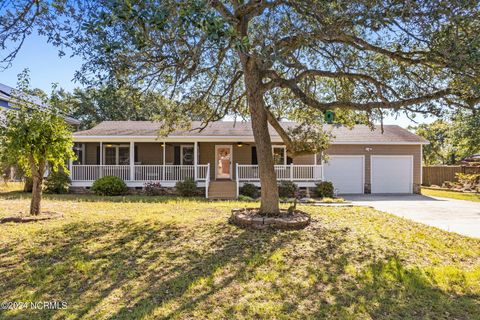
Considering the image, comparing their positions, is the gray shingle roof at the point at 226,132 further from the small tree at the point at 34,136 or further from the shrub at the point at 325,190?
the small tree at the point at 34,136

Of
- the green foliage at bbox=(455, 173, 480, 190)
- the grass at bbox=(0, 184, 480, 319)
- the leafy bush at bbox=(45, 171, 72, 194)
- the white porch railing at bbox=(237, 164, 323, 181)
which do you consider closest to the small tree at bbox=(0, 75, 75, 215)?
the grass at bbox=(0, 184, 480, 319)

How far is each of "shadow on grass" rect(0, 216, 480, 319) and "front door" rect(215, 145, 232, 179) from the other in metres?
10.9

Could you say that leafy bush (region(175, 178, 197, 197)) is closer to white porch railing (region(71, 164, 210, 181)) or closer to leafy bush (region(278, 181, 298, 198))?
white porch railing (region(71, 164, 210, 181))

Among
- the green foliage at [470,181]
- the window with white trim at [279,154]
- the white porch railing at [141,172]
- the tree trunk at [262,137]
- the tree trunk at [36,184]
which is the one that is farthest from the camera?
the green foliage at [470,181]

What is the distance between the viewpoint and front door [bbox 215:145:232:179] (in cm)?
1758

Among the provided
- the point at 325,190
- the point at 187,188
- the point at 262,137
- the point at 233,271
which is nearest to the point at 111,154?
the point at 187,188

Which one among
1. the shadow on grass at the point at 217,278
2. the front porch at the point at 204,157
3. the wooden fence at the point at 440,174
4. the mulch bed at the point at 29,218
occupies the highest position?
the front porch at the point at 204,157

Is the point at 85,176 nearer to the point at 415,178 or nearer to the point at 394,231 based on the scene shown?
the point at 394,231

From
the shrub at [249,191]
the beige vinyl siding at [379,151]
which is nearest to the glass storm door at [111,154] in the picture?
the shrub at [249,191]

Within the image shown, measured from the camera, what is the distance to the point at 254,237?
6566mm

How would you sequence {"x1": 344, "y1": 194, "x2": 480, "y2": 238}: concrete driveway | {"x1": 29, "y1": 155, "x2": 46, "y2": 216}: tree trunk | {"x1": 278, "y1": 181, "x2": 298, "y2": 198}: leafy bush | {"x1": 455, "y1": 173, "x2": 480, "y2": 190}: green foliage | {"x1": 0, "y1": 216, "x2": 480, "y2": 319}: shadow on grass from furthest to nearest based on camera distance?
{"x1": 455, "y1": 173, "x2": 480, "y2": 190}: green foliage < {"x1": 278, "y1": 181, "x2": 298, "y2": 198}: leafy bush < {"x1": 344, "y1": 194, "x2": 480, "y2": 238}: concrete driveway < {"x1": 29, "y1": 155, "x2": 46, "y2": 216}: tree trunk < {"x1": 0, "y1": 216, "x2": 480, "y2": 319}: shadow on grass

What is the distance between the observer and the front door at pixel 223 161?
17.6 meters

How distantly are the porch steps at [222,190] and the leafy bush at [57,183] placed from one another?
20.2 ft

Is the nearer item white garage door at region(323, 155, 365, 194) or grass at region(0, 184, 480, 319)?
grass at region(0, 184, 480, 319)
